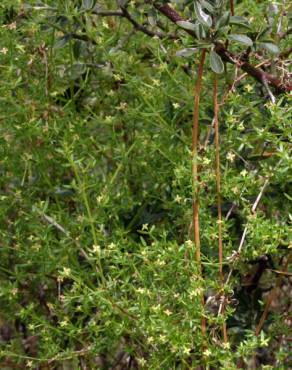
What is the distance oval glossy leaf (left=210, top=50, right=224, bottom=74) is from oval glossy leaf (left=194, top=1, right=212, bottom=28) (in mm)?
62

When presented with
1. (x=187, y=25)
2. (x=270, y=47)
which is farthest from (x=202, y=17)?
(x=270, y=47)

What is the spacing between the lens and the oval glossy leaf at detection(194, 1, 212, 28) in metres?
1.78

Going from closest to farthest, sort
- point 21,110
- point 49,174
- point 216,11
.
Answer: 1. point 216,11
2. point 21,110
3. point 49,174

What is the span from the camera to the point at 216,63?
5.91ft

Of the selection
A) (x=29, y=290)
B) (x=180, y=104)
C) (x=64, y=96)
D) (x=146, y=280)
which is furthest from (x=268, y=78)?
(x=29, y=290)

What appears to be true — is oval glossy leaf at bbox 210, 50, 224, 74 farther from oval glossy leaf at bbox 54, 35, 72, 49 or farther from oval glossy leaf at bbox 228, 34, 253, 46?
oval glossy leaf at bbox 54, 35, 72, 49

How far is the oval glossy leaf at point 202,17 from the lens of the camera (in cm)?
178

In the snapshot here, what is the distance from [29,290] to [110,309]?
734 mm

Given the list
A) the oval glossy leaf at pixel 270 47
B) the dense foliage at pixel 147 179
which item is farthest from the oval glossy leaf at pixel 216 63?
the oval glossy leaf at pixel 270 47

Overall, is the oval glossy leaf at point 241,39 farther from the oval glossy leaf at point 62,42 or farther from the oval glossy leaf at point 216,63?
the oval glossy leaf at point 62,42

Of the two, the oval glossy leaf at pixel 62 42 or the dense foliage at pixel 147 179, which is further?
the oval glossy leaf at pixel 62 42

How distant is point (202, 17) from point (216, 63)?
10cm

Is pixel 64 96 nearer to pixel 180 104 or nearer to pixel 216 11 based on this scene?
pixel 180 104

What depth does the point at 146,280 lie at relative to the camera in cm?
187
